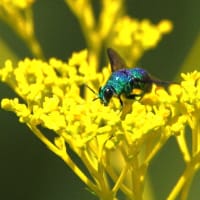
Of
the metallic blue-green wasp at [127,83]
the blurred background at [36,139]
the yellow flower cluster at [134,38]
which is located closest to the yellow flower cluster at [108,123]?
the metallic blue-green wasp at [127,83]

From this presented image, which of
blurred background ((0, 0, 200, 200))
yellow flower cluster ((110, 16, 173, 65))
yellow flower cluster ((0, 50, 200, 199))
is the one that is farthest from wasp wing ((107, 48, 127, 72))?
blurred background ((0, 0, 200, 200))

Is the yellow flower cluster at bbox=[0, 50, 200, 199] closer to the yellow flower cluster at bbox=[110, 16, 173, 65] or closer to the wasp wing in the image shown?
the wasp wing

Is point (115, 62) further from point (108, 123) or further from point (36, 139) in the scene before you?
point (36, 139)

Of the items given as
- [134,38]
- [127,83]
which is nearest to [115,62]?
[127,83]

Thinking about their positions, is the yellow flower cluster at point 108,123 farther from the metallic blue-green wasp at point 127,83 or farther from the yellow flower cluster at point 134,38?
the yellow flower cluster at point 134,38

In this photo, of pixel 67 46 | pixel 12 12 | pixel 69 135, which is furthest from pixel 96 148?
pixel 67 46

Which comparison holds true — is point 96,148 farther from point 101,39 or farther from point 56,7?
point 56,7
